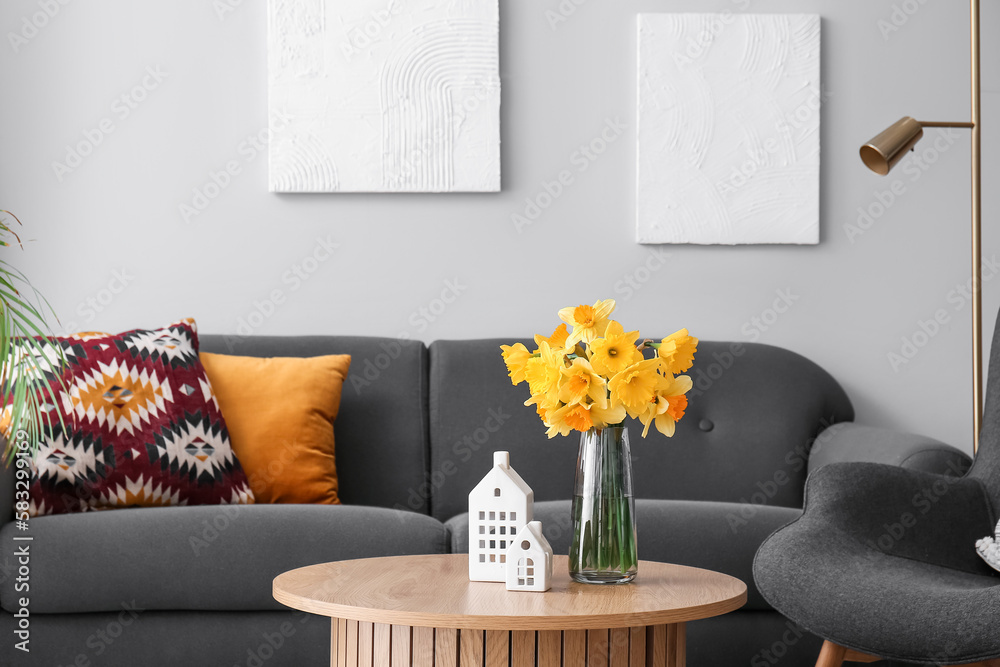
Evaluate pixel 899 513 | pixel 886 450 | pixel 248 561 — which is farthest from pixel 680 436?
pixel 248 561

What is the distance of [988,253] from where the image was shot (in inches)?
114

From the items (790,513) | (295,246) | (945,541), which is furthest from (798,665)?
(295,246)

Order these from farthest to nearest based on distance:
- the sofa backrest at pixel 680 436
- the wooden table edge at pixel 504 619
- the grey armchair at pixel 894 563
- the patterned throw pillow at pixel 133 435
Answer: the sofa backrest at pixel 680 436 < the patterned throw pillow at pixel 133 435 < the grey armchair at pixel 894 563 < the wooden table edge at pixel 504 619

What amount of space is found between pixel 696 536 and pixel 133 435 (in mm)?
1278

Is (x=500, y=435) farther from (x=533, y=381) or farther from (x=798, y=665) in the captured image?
(x=533, y=381)

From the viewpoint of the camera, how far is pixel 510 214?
112 inches

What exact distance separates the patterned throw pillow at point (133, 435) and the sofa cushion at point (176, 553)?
124 millimetres

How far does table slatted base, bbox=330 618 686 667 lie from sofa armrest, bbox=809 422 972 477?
90cm

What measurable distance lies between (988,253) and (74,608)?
2715 millimetres

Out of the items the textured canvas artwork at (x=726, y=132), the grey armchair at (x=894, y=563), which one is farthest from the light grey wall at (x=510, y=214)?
the grey armchair at (x=894, y=563)

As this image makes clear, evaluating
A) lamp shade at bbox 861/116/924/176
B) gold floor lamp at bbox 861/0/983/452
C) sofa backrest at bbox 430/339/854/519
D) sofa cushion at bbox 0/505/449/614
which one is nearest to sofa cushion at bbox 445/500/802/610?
sofa cushion at bbox 0/505/449/614

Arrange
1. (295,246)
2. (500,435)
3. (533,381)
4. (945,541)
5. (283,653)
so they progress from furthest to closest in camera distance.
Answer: (295,246), (500,435), (283,653), (945,541), (533,381)

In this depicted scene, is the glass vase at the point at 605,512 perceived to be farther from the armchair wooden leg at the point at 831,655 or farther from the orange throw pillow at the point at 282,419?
the orange throw pillow at the point at 282,419

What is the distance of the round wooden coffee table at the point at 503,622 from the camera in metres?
1.15
